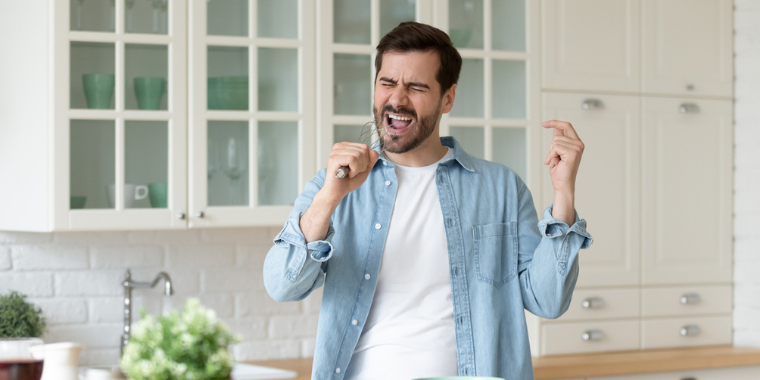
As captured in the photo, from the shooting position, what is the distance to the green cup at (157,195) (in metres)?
2.23

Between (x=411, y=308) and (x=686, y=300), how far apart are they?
168cm

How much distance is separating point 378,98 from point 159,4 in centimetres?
108

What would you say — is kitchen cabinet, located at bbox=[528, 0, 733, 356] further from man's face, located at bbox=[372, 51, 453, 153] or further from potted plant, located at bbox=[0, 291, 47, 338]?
potted plant, located at bbox=[0, 291, 47, 338]

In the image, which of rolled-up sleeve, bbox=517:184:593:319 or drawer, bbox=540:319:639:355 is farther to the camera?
drawer, bbox=540:319:639:355

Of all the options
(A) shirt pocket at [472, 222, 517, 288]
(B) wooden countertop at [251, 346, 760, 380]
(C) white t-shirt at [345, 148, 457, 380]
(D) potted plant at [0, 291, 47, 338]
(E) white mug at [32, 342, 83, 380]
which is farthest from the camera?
(B) wooden countertop at [251, 346, 760, 380]

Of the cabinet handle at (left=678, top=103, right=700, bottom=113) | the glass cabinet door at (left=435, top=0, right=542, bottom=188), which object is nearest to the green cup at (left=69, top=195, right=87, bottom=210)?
the glass cabinet door at (left=435, top=0, right=542, bottom=188)

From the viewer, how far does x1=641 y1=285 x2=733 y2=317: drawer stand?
268 cm

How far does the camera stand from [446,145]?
169 centimetres

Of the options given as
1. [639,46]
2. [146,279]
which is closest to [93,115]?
[146,279]

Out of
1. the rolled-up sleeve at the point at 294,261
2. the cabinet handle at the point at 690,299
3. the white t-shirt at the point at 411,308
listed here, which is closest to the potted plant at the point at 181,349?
the rolled-up sleeve at the point at 294,261

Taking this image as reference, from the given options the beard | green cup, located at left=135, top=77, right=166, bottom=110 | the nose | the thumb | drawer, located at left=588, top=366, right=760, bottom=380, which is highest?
green cup, located at left=135, top=77, right=166, bottom=110

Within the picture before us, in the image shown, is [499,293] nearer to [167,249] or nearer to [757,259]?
[167,249]

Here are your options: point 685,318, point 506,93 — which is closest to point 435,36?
point 506,93

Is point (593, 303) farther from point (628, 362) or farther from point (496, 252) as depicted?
point (496, 252)
